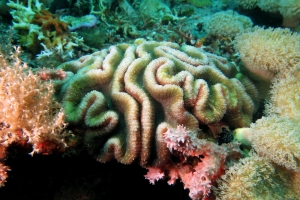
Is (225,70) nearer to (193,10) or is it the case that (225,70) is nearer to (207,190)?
(207,190)

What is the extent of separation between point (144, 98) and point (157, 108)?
9.4 inches

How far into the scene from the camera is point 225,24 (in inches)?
176

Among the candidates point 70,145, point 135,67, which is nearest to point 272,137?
point 135,67

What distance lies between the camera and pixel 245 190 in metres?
2.19

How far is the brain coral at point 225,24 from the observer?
173 inches

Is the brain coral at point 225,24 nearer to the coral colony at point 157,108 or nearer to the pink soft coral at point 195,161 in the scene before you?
the coral colony at point 157,108

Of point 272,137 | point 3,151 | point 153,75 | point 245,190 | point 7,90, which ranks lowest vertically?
point 245,190

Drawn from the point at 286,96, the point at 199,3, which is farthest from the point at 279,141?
the point at 199,3

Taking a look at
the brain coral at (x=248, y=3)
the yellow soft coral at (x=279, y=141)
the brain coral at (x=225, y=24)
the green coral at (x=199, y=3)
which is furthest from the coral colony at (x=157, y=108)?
the green coral at (x=199, y=3)

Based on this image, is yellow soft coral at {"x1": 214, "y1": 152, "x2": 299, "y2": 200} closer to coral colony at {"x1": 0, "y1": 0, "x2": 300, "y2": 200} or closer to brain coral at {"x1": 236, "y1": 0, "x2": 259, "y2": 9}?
coral colony at {"x1": 0, "y1": 0, "x2": 300, "y2": 200}

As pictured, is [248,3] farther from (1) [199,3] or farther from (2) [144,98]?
(2) [144,98]

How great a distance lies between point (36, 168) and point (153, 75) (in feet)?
5.25

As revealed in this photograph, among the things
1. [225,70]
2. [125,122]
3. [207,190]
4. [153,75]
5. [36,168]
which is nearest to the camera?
[207,190]

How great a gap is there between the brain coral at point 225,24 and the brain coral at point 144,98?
5.02 feet
